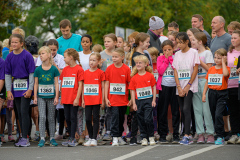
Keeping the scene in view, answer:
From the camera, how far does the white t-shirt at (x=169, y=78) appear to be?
31.3 ft

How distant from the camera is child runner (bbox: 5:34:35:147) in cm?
950

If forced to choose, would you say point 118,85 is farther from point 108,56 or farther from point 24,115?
point 24,115

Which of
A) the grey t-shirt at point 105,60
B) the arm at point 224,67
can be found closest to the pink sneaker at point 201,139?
the arm at point 224,67

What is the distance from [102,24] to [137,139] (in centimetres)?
3156

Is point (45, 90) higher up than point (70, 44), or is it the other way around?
point (70, 44)

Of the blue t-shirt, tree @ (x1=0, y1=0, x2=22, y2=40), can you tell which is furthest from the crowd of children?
tree @ (x1=0, y1=0, x2=22, y2=40)

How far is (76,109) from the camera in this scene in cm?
951

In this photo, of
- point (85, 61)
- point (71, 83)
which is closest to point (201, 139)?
point (71, 83)

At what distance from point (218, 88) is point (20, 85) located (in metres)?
3.94

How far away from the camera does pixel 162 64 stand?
9.61 metres

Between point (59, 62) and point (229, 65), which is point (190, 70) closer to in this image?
point (229, 65)

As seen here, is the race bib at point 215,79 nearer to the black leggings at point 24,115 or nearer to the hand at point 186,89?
the hand at point 186,89

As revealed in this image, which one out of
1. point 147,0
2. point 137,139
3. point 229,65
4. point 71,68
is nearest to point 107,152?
point 137,139

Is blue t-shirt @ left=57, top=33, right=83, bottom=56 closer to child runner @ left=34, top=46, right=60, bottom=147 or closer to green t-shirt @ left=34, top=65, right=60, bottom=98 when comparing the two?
child runner @ left=34, top=46, right=60, bottom=147
